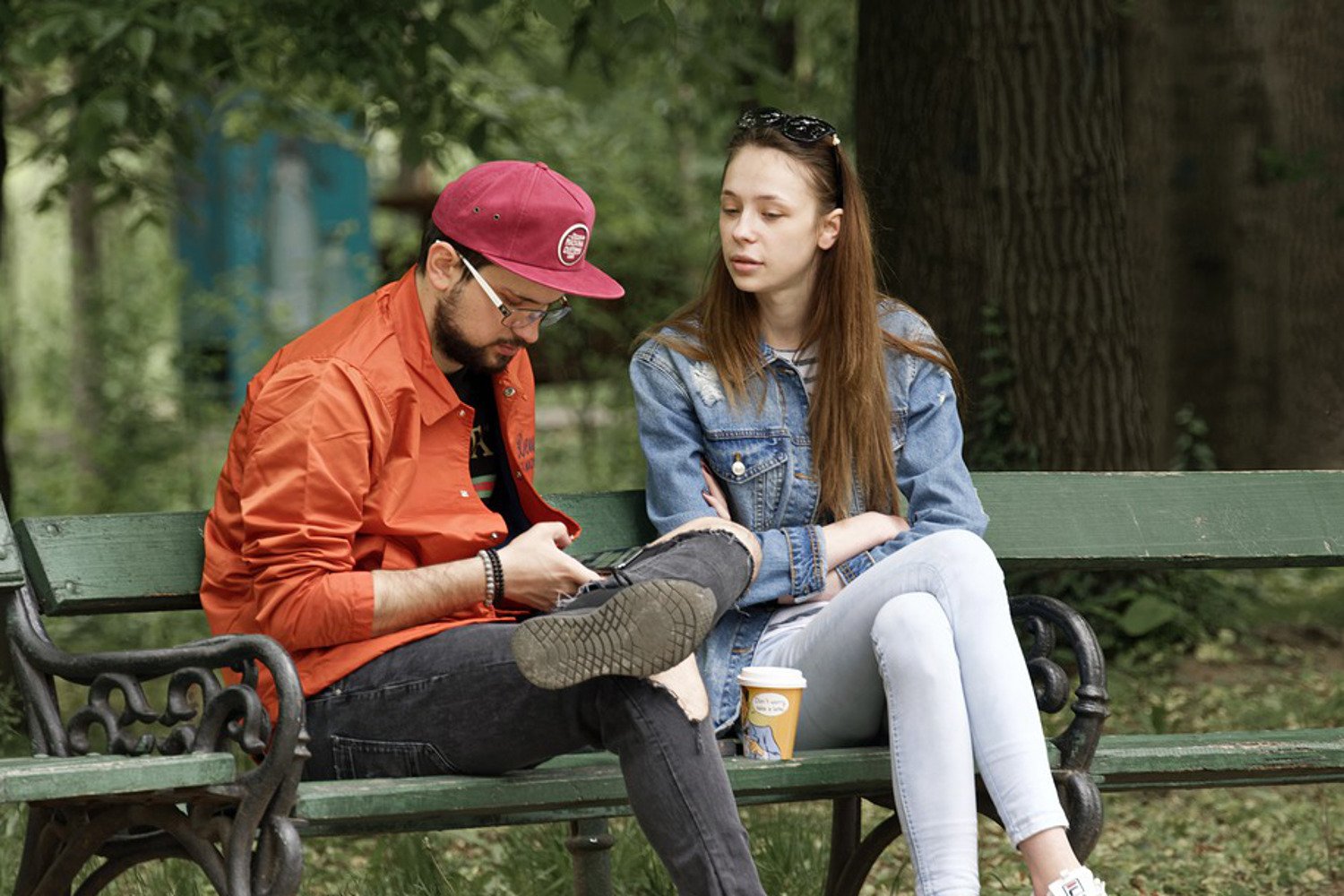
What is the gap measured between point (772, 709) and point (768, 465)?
2.06 feet

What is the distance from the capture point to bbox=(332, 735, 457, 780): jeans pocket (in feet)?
10.9

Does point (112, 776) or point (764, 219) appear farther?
point (764, 219)

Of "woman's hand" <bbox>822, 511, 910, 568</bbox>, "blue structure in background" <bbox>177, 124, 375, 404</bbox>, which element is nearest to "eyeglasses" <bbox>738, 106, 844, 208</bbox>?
"woman's hand" <bbox>822, 511, 910, 568</bbox>

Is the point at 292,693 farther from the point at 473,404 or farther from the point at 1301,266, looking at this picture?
the point at 1301,266

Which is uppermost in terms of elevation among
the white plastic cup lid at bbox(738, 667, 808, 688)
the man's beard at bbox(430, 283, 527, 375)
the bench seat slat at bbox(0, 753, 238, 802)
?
the man's beard at bbox(430, 283, 527, 375)

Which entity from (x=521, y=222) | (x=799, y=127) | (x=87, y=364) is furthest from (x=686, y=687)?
(x=87, y=364)

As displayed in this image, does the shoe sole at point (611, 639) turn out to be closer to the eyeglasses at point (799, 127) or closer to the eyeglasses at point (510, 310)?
the eyeglasses at point (510, 310)

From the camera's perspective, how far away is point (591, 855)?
12.6 feet

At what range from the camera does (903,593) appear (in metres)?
3.53

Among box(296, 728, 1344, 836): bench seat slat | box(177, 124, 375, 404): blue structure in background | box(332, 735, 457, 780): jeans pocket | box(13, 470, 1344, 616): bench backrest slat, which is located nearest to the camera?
box(296, 728, 1344, 836): bench seat slat

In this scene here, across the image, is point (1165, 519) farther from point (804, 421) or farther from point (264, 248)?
point (264, 248)

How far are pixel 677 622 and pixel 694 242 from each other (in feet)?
26.2

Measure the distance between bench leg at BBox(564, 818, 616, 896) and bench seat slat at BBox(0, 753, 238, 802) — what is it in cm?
94

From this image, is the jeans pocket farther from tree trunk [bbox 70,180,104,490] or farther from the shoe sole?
tree trunk [bbox 70,180,104,490]
